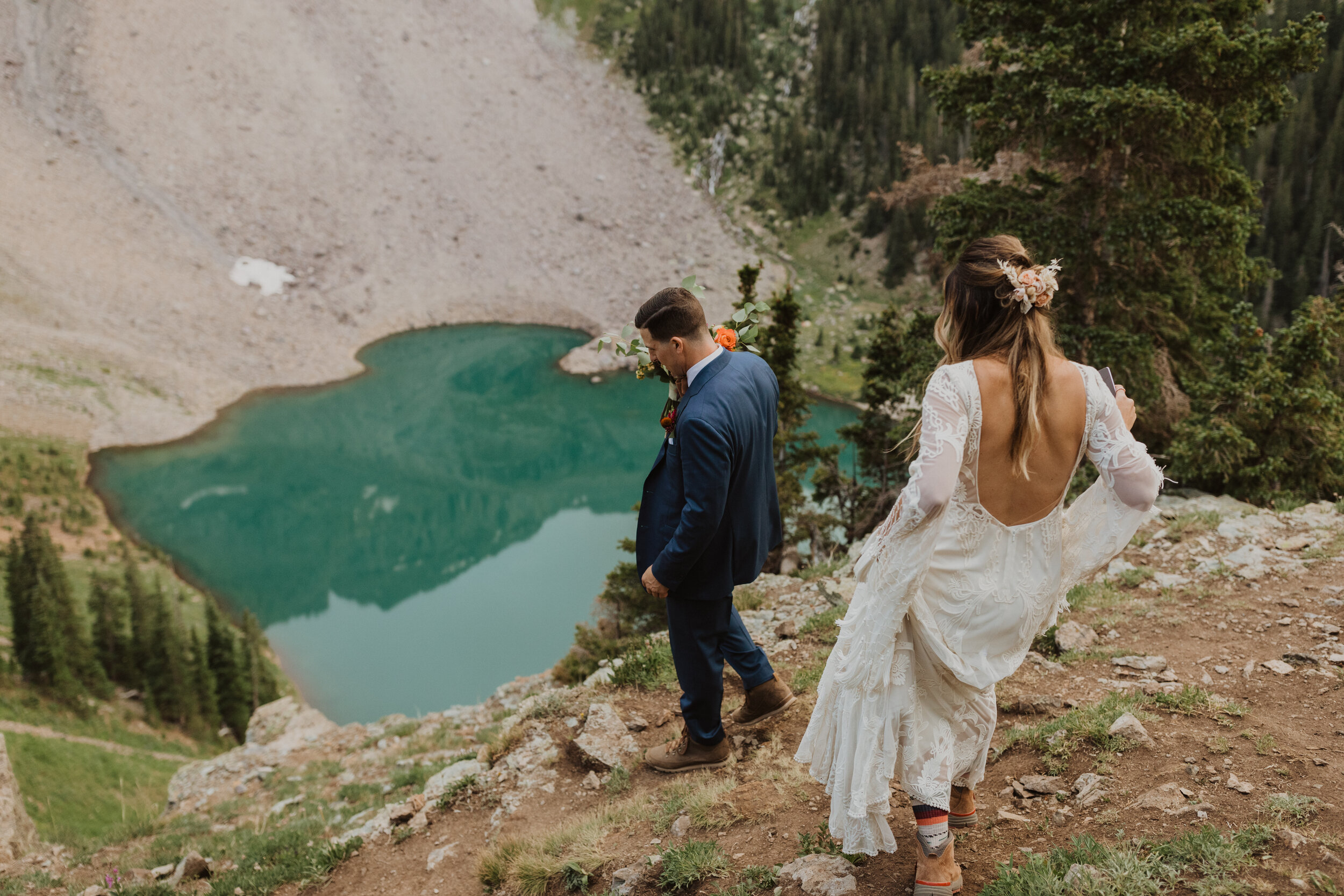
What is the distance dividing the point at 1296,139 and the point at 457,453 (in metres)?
51.8

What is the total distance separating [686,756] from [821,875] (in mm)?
1660

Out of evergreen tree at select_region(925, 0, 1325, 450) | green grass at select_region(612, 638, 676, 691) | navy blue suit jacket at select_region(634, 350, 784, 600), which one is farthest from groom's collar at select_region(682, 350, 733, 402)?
evergreen tree at select_region(925, 0, 1325, 450)

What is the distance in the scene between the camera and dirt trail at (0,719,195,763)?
15.3 m

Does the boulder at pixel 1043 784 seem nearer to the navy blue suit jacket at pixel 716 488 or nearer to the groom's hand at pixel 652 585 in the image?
the navy blue suit jacket at pixel 716 488

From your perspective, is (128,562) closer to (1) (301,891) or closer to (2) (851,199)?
(1) (301,891)

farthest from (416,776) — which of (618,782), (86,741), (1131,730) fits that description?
(86,741)

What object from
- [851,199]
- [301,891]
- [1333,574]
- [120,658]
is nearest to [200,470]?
[120,658]

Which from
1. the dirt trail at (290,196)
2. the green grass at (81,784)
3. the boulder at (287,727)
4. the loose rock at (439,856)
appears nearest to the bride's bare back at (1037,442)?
the loose rock at (439,856)

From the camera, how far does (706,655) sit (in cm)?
469

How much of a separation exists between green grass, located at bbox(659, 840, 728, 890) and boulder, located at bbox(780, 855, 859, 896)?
37 centimetres

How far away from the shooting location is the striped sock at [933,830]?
10.9 feet

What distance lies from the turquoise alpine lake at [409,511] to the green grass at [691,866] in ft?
55.2

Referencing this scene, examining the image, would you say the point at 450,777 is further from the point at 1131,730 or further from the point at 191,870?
the point at 1131,730

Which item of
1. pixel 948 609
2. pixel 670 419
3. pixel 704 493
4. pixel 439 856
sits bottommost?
pixel 439 856
